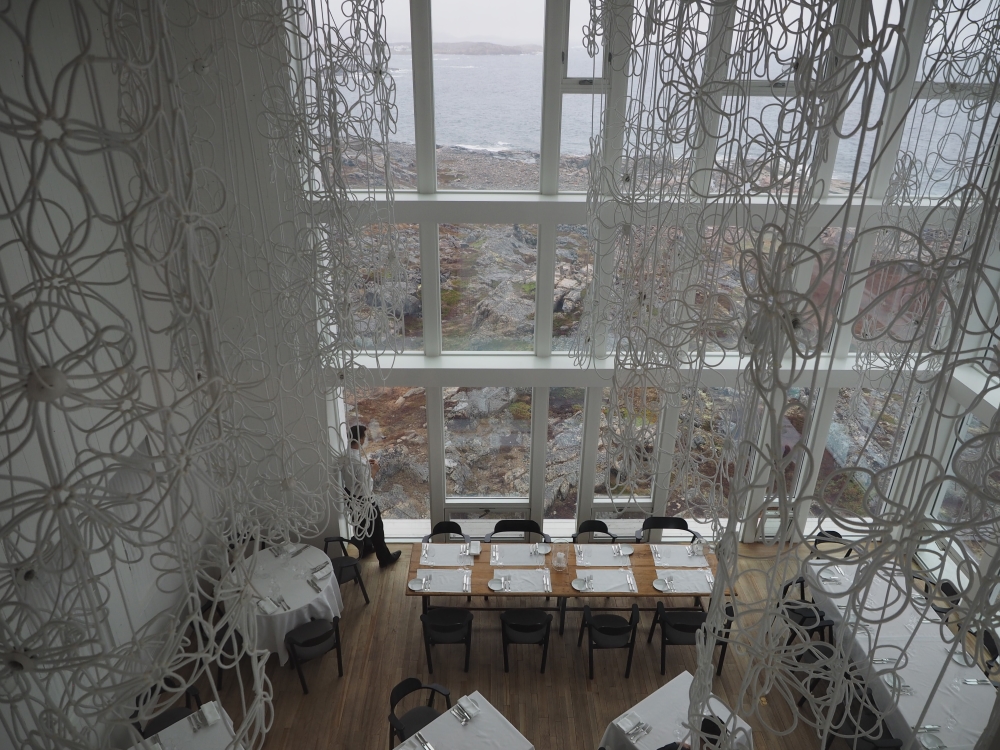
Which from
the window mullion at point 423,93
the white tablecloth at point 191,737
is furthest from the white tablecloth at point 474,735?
the window mullion at point 423,93

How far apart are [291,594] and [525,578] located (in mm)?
2083

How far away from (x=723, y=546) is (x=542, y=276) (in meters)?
5.07

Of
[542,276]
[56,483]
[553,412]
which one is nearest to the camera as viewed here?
[56,483]

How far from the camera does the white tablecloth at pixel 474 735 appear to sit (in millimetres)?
4820

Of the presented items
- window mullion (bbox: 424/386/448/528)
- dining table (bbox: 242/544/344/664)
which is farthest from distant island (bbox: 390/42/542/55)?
dining table (bbox: 242/544/344/664)

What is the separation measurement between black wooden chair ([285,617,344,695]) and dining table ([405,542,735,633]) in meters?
0.79

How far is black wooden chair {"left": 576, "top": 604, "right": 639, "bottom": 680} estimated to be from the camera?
6.01 metres

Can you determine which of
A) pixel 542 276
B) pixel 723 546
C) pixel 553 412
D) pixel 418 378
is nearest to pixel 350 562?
pixel 418 378

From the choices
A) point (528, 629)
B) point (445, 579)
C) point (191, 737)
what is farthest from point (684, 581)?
point (191, 737)

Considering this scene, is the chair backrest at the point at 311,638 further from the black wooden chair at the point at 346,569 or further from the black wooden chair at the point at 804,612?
the black wooden chair at the point at 804,612

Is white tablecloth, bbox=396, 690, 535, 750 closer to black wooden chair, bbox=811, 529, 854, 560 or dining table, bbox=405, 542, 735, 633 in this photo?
dining table, bbox=405, 542, 735, 633

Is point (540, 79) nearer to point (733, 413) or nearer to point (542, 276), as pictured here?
point (542, 276)

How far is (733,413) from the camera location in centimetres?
369

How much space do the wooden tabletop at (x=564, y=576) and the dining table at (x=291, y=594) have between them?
2.43 ft
